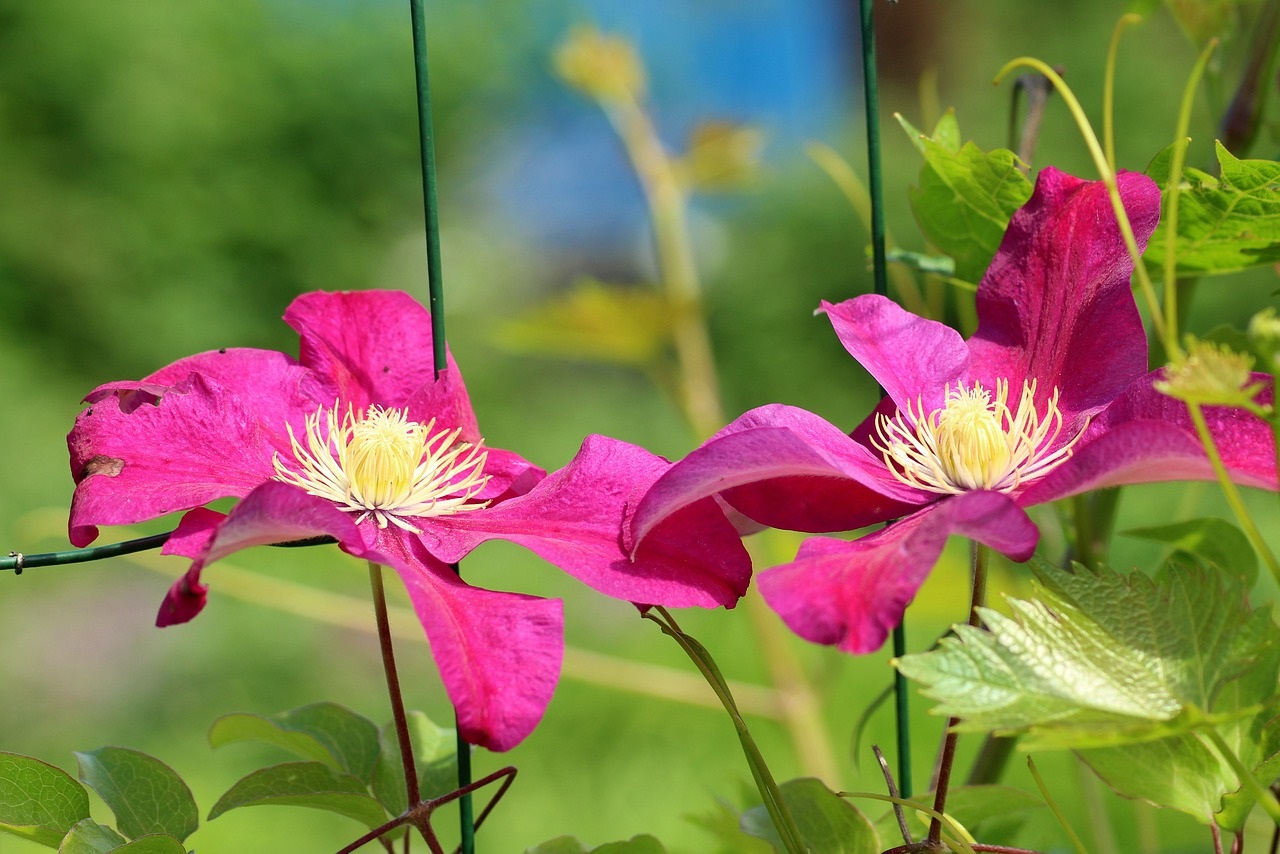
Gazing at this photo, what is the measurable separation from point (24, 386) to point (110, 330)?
1.38ft

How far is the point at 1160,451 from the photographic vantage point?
0.31 m

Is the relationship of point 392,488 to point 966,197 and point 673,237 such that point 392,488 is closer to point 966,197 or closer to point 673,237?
point 966,197

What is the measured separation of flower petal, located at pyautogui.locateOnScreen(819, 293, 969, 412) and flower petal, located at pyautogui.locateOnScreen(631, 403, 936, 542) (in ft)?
0.11

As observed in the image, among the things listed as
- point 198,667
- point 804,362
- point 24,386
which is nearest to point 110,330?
point 24,386

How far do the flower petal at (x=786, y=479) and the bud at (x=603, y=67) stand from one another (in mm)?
681

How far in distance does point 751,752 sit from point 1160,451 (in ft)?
0.49

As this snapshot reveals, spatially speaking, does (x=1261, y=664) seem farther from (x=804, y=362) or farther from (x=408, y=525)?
(x=804, y=362)

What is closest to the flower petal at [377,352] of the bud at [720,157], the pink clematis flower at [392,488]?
the pink clematis flower at [392,488]

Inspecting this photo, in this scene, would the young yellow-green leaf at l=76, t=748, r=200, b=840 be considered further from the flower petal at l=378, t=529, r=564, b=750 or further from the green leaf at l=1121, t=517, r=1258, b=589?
the green leaf at l=1121, t=517, r=1258, b=589

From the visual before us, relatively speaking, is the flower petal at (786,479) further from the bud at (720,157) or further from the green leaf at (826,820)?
the bud at (720,157)

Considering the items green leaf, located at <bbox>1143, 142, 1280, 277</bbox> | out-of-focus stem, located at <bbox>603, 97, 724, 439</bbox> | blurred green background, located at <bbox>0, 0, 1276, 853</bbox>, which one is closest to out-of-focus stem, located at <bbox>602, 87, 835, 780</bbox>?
out-of-focus stem, located at <bbox>603, 97, 724, 439</bbox>

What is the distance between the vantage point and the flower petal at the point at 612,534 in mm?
356

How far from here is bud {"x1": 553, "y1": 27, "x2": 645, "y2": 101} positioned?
3.37 ft

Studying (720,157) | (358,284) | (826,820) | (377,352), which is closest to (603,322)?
(720,157)
